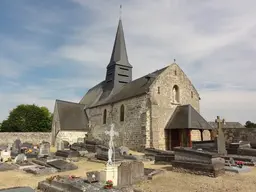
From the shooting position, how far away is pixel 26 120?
1271 inches

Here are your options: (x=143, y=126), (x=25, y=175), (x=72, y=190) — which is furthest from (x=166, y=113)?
(x=72, y=190)

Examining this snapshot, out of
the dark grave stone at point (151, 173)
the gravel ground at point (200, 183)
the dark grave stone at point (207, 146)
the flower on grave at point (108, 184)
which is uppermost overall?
the dark grave stone at point (207, 146)

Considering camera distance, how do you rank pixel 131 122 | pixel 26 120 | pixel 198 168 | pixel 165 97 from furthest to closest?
pixel 26 120 < pixel 131 122 < pixel 165 97 < pixel 198 168

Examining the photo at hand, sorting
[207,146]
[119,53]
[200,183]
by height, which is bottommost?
[200,183]

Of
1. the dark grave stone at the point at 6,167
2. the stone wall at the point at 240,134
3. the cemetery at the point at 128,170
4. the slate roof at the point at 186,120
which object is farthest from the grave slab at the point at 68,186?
the stone wall at the point at 240,134

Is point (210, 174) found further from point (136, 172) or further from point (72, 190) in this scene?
point (72, 190)

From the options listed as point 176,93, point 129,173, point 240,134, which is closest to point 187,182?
point 129,173

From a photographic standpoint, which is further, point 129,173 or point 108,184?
point 129,173

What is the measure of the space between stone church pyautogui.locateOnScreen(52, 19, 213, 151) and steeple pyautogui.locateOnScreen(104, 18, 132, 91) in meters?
0.16

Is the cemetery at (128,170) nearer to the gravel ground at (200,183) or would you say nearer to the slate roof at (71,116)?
the gravel ground at (200,183)

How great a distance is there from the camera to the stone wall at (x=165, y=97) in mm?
17438

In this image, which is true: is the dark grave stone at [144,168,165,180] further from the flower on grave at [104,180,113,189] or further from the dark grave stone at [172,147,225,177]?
the flower on grave at [104,180,113,189]

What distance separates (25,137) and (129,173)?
22.7 meters

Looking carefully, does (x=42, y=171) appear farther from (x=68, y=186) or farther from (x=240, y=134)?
(x=240, y=134)
